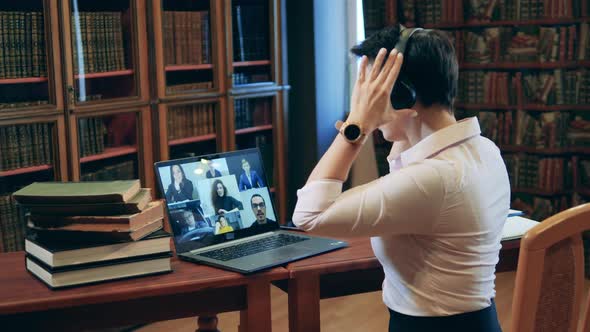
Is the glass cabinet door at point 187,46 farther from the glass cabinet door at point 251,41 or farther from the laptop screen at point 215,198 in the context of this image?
the laptop screen at point 215,198

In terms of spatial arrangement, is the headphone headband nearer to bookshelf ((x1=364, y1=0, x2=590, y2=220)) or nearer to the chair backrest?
the chair backrest

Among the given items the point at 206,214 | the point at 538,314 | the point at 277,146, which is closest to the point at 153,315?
the point at 206,214

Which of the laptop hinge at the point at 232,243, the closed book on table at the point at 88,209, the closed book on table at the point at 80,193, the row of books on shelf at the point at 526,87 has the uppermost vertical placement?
the row of books on shelf at the point at 526,87

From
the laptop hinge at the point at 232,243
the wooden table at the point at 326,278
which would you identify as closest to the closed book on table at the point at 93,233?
the laptop hinge at the point at 232,243

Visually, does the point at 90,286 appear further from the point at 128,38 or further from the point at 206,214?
the point at 128,38

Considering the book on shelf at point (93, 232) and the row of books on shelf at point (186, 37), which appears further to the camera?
the row of books on shelf at point (186, 37)

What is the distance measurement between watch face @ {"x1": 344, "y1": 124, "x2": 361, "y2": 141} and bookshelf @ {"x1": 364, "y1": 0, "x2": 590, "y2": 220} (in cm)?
315

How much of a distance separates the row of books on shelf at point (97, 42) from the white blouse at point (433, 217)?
2025mm

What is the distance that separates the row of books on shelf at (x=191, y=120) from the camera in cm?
366

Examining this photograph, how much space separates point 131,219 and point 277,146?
2.62 metres

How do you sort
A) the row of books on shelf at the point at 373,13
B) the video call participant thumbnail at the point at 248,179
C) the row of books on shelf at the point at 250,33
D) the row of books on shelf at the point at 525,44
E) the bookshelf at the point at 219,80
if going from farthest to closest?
the row of books on shelf at the point at 373,13 < the row of books on shelf at the point at 525,44 < the row of books on shelf at the point at 250,33 < the bookshelf at the point at 219,80 < the video call participant thumbnail at the point at 248,179

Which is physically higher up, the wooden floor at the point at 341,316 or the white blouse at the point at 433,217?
the white blouse at the point at 433,217

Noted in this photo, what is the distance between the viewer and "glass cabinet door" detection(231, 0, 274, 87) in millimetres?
3955

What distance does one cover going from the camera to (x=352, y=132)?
1.44 metres
